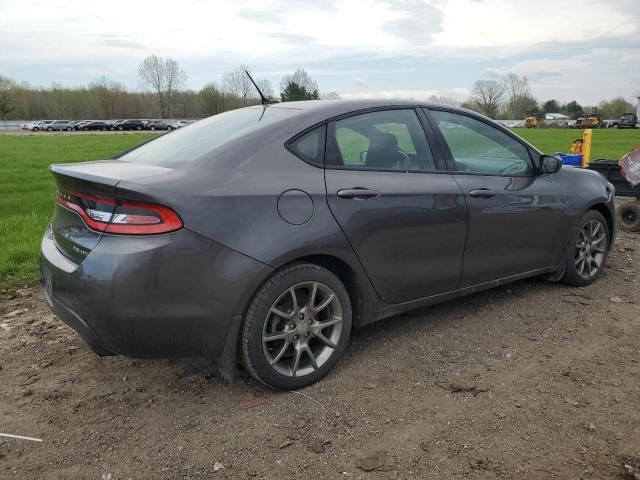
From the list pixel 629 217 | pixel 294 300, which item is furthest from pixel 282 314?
pixel 629 217

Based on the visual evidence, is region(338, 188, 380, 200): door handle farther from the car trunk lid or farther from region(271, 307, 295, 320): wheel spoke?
the car trunk lid

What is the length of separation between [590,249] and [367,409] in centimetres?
308

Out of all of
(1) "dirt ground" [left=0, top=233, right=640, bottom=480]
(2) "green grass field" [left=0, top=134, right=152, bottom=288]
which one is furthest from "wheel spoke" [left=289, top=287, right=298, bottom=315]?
(2) "green grass field" [left=0, top=134, right=152, bottom=288]

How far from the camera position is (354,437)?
2738 mm

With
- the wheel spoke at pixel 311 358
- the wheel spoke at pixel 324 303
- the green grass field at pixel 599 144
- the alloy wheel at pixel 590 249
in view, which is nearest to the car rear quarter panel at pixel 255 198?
the wheel spoke at pixel 324 303

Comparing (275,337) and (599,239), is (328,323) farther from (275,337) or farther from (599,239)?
(599,239)

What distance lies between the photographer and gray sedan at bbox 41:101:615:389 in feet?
8.77

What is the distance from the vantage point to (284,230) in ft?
9.64

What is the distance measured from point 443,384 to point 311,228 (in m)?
1.23

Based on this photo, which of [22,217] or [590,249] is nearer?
[590,249]

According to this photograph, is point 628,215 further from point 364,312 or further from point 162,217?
point 162,217

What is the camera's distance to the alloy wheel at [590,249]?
488 cm

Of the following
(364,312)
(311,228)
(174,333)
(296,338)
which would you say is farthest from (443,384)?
(174,333)

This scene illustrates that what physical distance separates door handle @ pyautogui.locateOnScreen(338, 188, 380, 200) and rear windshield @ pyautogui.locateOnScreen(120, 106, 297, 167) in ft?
2.00
